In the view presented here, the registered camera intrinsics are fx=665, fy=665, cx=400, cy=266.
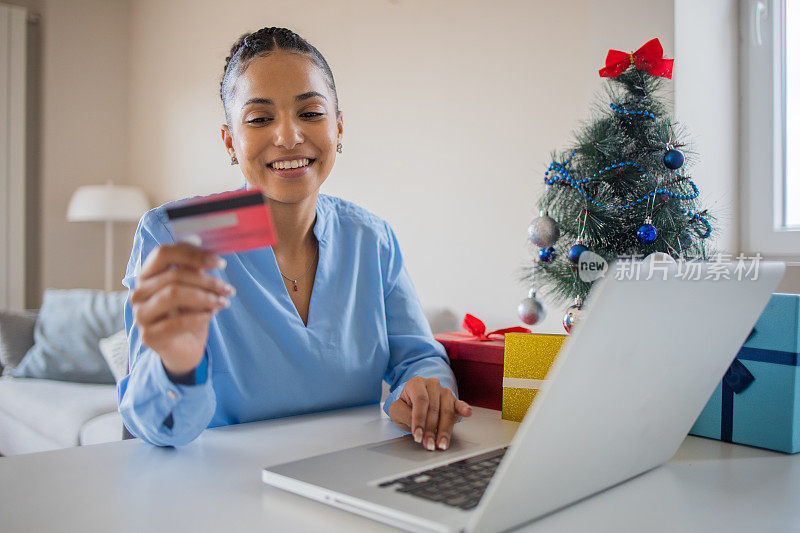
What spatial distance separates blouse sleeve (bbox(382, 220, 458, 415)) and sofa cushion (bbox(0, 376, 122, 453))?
5.57ft

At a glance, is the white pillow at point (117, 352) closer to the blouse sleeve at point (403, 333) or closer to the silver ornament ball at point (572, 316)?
the blouse sleeve at point (403, 333)

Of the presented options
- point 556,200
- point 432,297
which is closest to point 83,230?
point 432,297

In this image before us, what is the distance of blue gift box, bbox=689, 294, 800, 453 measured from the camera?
87 cm

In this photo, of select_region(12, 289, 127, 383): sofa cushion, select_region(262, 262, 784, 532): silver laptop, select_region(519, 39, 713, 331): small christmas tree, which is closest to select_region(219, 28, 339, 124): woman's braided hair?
select_region(519, 39, 713, 331): small christmas tree

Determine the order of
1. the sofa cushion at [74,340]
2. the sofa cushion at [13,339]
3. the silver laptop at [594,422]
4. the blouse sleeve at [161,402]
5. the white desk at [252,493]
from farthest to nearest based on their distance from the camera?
the sofa cushion at [13,339] < the sofa cushion at [74,340] < the blouse sleeve at [161,402] < the white desk at [252,493] < the silver laptop at [594,422]

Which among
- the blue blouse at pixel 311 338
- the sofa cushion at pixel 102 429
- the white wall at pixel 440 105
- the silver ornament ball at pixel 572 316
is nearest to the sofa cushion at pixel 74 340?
the sofa cushion at pixel 102 429

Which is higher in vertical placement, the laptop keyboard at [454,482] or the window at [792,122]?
the window at [792,122]

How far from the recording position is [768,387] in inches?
35.3

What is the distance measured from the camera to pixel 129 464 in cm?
78

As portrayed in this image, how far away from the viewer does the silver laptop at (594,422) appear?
1.62 feet

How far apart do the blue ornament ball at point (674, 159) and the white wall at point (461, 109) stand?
2.25ft

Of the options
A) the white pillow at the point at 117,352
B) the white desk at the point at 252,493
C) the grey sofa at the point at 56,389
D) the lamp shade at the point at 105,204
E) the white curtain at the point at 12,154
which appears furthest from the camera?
the white curtain at the point at 12,154

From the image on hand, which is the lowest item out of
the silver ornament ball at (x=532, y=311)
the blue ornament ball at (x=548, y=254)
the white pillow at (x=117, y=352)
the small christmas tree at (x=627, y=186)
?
the white pillow at (x=117, y=352)

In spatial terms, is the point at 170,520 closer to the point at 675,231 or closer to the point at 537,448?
the point at 537,448
